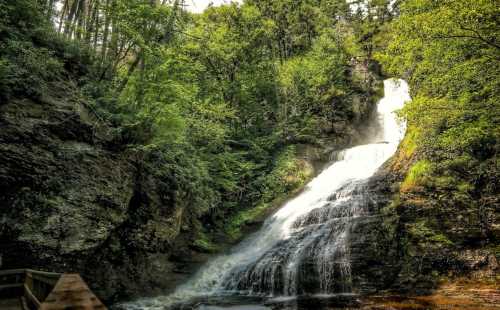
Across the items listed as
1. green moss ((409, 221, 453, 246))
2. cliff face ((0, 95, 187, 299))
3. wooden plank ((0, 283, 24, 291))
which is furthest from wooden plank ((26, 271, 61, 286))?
green moss ((409, 221, 453, 246))

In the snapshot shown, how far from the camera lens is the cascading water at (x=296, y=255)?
37.8 feet

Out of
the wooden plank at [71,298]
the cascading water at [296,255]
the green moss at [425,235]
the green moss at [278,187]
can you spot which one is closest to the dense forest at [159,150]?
the green moss at [425,235]

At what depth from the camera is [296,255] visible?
12.7 meters

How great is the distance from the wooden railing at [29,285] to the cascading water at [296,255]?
4248mm

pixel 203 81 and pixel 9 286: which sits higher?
pixel 203 81

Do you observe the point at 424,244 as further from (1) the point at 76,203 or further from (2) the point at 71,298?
(2) the point at 71,298

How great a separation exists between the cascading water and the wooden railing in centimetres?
425

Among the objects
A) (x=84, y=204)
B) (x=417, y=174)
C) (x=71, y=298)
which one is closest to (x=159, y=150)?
(x=84, y=204)

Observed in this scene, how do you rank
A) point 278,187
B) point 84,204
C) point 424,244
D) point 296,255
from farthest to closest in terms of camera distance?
point 278,187, point 296,255, point 424,244, point 84,204

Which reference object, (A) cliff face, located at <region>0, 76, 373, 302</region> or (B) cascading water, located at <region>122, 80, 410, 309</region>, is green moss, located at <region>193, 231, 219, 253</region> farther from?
(B) cascading water, located at <region>122, 80, 410, 309</region>

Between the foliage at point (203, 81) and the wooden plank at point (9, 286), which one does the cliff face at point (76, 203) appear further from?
the wooden plank at point (9, 286)

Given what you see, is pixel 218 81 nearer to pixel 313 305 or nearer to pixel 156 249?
pixel 156 249

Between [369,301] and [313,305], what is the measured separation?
1547mm

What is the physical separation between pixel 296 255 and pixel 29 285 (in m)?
8.82
